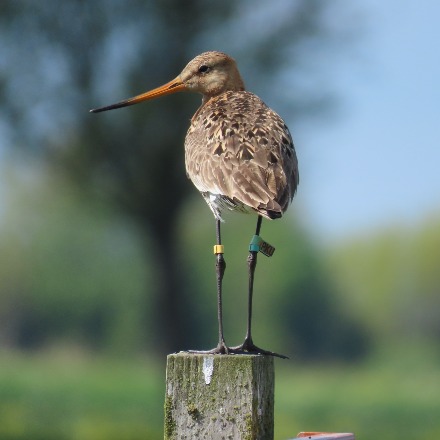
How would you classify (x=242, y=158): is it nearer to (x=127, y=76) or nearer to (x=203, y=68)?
(x=203, y=68)

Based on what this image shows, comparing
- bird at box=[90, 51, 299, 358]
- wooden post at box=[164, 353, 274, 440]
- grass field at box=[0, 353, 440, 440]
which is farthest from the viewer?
grass field at box=[0, 353, 440, 440]

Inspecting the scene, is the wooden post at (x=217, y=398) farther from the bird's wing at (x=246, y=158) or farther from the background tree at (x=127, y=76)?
the background tree at (x=127, y=76)

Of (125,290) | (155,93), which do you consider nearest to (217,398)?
(155,93)

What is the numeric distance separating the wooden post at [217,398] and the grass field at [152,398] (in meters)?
15.3

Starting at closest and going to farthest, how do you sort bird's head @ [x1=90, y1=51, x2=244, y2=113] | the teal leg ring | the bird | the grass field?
the teal leg ring < the bird < bird's head @ [x1=90, y1=51, x2=244, y2=113] < the grass field

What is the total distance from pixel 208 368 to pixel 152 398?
28309mm

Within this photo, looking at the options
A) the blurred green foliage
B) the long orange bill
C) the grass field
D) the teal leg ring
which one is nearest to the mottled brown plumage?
the teal leg ring

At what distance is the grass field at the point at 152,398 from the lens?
2620cm

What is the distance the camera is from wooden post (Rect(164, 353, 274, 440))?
6727 mm

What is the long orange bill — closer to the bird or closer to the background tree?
the bird

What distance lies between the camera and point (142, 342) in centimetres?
5238

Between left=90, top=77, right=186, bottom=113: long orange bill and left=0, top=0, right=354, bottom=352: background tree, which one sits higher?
left=0, top=0, right=354, bottom=352: background tree

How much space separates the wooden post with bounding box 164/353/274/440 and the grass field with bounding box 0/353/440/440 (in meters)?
15.3

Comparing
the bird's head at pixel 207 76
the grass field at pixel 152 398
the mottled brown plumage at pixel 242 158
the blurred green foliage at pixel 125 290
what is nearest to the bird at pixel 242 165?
the mottled brown plumage at pixel 242 158
